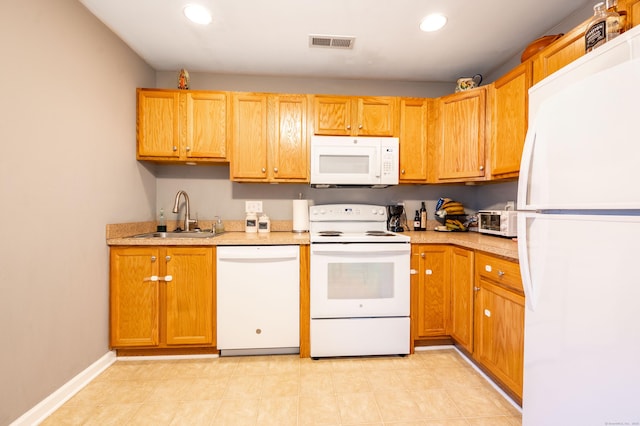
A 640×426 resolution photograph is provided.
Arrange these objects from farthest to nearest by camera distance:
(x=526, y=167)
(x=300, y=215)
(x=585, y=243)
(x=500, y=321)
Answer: (x=300, y=215)
(x=500, y=321)
(x=526, y=167)
(x=585, y=243)

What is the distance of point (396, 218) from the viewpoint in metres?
2.78

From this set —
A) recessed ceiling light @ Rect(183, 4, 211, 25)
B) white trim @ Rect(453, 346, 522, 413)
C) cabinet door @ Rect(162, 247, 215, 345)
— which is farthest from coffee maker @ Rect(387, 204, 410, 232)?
recessed ceiling light @ Rect(183, 4, 211, 25)

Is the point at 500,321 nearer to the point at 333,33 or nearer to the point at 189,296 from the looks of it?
the point at 189,296

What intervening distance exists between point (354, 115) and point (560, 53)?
142 centimetres

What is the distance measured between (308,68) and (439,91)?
1.41m

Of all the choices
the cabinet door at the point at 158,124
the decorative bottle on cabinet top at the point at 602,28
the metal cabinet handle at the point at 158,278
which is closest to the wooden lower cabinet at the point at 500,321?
the decorative bottle on cabinet top at the point at 602,28

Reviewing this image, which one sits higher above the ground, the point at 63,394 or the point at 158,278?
the point at 158,278

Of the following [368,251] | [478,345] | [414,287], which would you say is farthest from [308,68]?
[478,345]

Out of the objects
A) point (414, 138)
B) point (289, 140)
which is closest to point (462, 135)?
point (414, 138)

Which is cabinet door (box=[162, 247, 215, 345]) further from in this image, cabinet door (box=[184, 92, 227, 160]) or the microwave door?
the microwave door

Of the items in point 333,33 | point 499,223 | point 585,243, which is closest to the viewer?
point 585,243

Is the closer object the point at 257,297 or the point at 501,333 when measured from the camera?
the point at 501,333

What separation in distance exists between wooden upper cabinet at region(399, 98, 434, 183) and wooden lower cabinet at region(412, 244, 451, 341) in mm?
729

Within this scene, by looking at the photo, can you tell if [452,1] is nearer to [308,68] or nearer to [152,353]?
[308,68]
